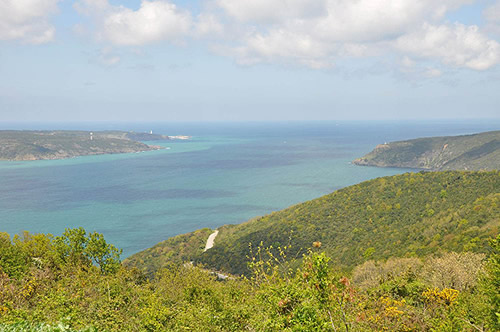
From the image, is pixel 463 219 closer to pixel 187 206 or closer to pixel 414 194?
pixel 414 194

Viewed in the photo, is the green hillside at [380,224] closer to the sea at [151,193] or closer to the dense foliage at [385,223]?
the dense foliage at [385,223]

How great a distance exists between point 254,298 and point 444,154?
194 m

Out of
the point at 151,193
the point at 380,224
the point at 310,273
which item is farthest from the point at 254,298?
the point at 151,193

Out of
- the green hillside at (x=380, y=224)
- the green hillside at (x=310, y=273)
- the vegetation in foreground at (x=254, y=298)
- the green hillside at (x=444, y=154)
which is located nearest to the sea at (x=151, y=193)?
the green hillside at (x=444, y=154)

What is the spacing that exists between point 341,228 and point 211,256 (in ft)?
82.6

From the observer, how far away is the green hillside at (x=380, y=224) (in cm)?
4631

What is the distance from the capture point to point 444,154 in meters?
180

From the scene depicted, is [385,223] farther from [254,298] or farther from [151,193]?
[151,193]

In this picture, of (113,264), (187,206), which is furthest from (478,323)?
(187,206)

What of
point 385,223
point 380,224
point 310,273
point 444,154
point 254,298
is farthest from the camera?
point 444,154

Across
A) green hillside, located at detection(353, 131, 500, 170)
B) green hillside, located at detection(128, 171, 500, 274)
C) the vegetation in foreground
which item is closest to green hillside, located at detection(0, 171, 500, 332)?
the vegetation in foreground

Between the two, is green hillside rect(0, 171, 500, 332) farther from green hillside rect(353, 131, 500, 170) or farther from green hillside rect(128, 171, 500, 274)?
green hillside rect(353, 131, 500, 170)

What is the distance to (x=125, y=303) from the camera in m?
20.4

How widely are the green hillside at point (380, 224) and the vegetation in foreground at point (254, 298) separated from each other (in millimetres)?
14921
